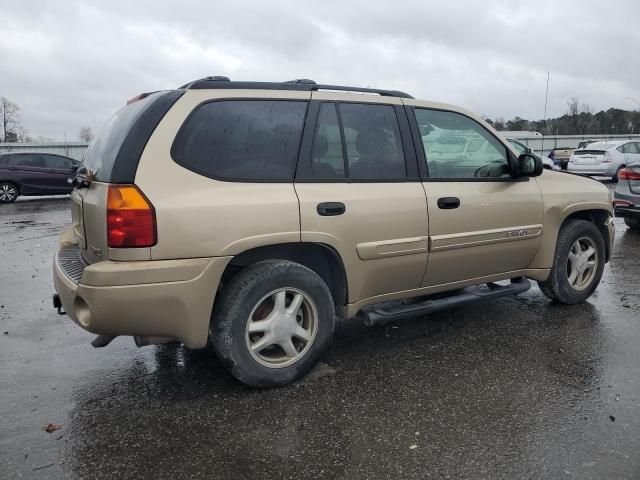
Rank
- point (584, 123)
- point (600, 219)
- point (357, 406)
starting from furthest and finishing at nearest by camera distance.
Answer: point (584, 123) < point (600, 219) < point (357, 406)

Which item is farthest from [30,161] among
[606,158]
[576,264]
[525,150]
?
[606,158]

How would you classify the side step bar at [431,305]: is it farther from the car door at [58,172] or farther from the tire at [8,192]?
the tire at [8,192]

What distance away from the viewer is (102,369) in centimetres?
370

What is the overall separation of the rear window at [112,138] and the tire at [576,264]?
359 centimetres

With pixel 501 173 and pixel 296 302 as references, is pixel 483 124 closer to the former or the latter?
pixel 501 173

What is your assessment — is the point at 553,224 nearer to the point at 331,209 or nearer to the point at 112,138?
the point at 331,209

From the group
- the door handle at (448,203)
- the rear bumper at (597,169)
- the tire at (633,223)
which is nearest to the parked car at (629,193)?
the tire at (633,223)

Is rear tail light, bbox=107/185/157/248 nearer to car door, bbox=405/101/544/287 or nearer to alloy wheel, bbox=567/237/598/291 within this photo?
car door, bbox=405/101/544/287

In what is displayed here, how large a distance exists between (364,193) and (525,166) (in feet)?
5.13

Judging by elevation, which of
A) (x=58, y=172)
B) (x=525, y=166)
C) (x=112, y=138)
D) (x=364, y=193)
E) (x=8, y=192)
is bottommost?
(x=8, y=192)

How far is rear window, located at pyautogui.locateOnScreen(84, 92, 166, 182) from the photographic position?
311 cm

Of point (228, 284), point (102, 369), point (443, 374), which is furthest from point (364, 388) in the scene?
Answer: point (102, 369)

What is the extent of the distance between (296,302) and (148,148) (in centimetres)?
126

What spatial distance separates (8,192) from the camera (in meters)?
15.6
